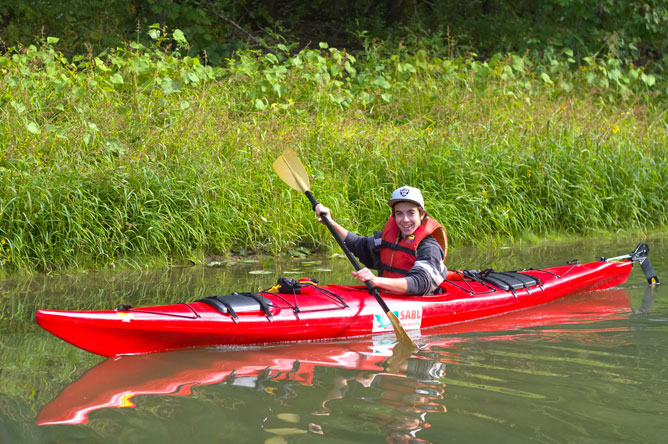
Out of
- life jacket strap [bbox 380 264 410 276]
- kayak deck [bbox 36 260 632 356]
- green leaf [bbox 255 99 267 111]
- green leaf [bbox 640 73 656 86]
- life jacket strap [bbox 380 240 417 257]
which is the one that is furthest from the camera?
green leaf [bbox 640 73 656 86]

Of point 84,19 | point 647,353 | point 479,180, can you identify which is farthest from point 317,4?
point 647,353

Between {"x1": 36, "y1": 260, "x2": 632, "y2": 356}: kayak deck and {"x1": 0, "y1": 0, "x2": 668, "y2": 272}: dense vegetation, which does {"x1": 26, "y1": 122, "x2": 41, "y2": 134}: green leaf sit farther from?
{"x1": 36, "y1": 260, "x2": 632, "y2": 356}: kayak deck

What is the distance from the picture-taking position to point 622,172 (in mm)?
8211

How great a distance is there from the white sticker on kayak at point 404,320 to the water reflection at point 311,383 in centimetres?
8

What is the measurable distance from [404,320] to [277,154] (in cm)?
317

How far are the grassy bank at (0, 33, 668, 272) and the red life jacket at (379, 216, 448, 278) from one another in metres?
2.07

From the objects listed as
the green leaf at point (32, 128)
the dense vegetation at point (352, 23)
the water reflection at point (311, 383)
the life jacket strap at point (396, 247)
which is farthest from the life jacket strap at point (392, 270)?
the dense vegetation at point (352, 23)

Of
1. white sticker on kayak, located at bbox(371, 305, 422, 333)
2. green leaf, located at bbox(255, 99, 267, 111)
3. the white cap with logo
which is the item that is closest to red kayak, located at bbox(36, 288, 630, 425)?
white sticker on kayak, located at bbox(371, 305, 422, 333)

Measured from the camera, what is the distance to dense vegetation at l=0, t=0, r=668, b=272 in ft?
20.6

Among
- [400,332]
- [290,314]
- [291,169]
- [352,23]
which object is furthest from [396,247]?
[352,23]

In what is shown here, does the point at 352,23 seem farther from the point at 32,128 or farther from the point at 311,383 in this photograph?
the point at 311,383

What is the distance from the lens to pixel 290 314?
433 centimetres

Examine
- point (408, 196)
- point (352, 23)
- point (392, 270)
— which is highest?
point (352, 23)

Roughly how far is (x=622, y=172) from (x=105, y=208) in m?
5.22
